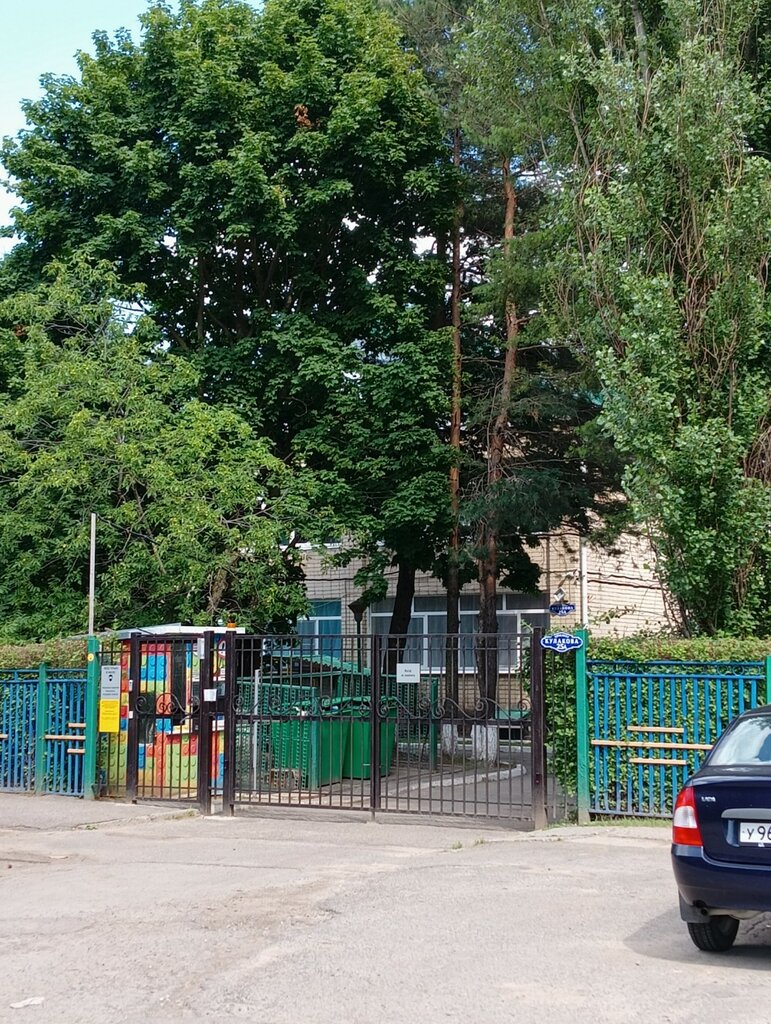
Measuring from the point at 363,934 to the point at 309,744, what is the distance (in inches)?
322

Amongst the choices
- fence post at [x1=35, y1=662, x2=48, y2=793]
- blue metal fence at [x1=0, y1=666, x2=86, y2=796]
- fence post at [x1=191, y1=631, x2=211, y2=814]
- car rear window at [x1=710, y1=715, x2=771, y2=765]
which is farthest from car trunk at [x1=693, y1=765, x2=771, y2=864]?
fence post at [x1=35, y1=662, x2=48, y2=793]

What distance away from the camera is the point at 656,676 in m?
12.8

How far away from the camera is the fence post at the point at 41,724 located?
16.5 meters

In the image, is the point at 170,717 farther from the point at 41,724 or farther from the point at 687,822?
the point at 687,822

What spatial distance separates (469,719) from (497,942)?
5.81m

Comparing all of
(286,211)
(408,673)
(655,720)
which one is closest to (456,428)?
(286,211)

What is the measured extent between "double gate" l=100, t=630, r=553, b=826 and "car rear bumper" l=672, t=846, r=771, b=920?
20.1 feet

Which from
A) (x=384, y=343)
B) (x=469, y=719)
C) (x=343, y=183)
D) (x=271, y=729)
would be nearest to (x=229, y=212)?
(x=343, y=183)

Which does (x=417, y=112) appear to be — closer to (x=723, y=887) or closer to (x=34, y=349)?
(x=34, y=349)

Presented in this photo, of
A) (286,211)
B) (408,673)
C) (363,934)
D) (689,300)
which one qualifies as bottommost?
(363,934)

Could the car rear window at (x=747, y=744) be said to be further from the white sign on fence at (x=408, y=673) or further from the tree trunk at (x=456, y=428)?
the tree trunk at (x=456, y=428)

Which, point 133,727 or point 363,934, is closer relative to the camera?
point 363,934

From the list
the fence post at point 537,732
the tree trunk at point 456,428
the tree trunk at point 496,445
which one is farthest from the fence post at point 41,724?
the tree trunk at point 496,445

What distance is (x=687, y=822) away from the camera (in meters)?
6.97
